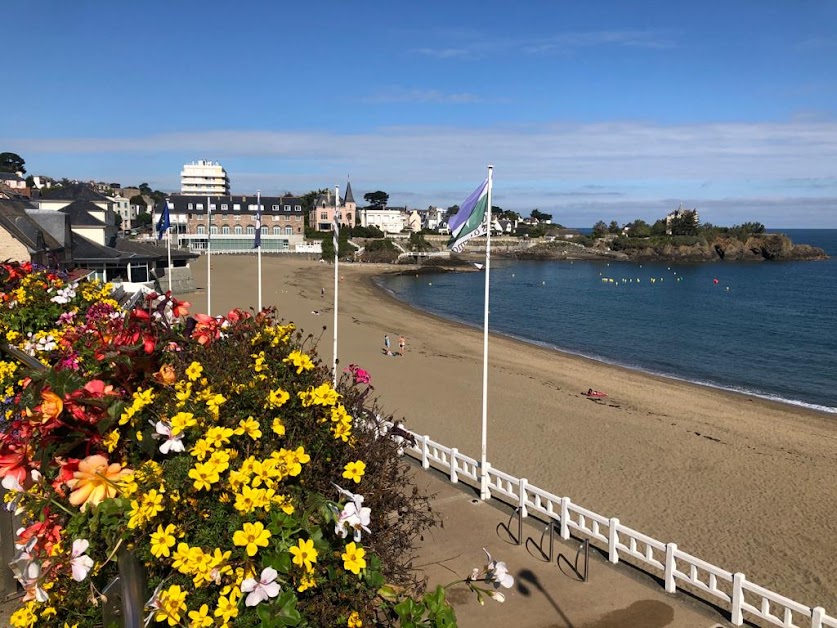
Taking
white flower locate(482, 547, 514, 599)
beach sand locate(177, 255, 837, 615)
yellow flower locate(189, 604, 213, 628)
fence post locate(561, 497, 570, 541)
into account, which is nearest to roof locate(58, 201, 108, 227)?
beach sand locate(177, 255, 837, 615)

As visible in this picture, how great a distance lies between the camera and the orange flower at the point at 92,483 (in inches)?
148

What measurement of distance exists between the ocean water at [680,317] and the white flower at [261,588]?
3181 centimetres

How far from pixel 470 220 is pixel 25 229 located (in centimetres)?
2151

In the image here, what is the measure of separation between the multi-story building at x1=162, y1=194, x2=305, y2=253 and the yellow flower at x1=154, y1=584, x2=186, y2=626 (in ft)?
318

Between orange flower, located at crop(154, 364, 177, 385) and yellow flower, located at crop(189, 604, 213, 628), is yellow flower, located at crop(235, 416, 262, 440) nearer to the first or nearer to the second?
orange flower, located at crop(154, 364, 177, 385)

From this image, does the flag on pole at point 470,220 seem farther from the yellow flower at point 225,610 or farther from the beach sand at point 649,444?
the yellow flower at point 225,610

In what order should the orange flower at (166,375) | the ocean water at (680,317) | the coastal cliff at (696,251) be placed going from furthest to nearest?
the coastal cliff at (696,251) < the ocean water at (680,317) < the orange flower at (166,375)

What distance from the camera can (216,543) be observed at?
151 inches

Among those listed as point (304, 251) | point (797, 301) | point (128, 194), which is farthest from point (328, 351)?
point (128, 194)

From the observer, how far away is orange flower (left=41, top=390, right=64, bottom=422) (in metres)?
3.88

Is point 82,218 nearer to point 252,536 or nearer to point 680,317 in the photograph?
point 252,536

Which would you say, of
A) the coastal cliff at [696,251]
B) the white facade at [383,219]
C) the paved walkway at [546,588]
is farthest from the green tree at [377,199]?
the paved walkway at [546,588]

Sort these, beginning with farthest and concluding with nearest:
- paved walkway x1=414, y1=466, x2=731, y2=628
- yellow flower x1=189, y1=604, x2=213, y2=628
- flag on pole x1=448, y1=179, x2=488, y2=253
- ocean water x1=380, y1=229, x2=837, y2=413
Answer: ocean water x1=380, y1=229, x2=837, y2=413, flag on pole x1=448, y1=179, x2=488, y2=253, paved walkway x1=414, y1=466, x2=731, y2=628, yellow flower x1=189, y1=604, x2=213, y2=628

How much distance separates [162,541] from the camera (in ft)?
12.2
